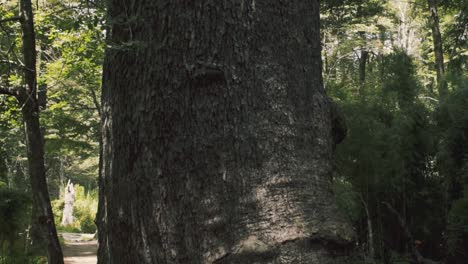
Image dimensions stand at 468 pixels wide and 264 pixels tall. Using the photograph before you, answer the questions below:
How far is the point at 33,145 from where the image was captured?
7465 millimetres

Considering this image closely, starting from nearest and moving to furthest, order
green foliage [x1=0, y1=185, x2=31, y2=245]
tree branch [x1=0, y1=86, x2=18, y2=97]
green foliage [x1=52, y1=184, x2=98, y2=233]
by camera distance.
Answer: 1. tree branch [x1=0, y1=86, x2=18, y2=97]
2. green foliage [x1=0, y1=185, x2=31, y2=245]
3. green foliage [x1=52, y1=184, x2=98, y2=233]

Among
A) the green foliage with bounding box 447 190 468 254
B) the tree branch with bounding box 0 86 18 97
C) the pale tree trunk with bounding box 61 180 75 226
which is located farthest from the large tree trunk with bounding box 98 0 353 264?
the pale tree trunk with bounding box 61 180 75 226

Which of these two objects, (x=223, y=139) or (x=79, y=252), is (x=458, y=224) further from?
(x=79, y=252)

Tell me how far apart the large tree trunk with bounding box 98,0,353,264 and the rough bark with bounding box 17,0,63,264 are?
19.1 feet

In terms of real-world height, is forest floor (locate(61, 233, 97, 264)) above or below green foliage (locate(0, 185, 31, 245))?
below

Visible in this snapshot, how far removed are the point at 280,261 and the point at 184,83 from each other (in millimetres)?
707

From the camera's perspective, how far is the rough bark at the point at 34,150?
7324mm

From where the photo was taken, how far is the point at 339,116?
223 cm

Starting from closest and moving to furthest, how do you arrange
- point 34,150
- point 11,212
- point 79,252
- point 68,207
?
point 34,150 → point 11,212 → point 79,252 → point 68,207

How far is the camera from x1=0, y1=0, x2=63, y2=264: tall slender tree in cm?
732

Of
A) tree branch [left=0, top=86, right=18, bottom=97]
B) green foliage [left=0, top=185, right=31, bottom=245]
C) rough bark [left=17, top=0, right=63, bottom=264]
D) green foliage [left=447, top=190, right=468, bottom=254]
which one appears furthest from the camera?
green foliage [left=0, top=185, right=31, bottom=245]

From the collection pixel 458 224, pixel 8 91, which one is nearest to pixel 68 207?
pixel 8 91

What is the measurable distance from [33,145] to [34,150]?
8 cm

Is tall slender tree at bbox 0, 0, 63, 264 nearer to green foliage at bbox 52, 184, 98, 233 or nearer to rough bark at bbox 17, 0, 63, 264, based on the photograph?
rough bark at bbox 17, 0, 63, 264
